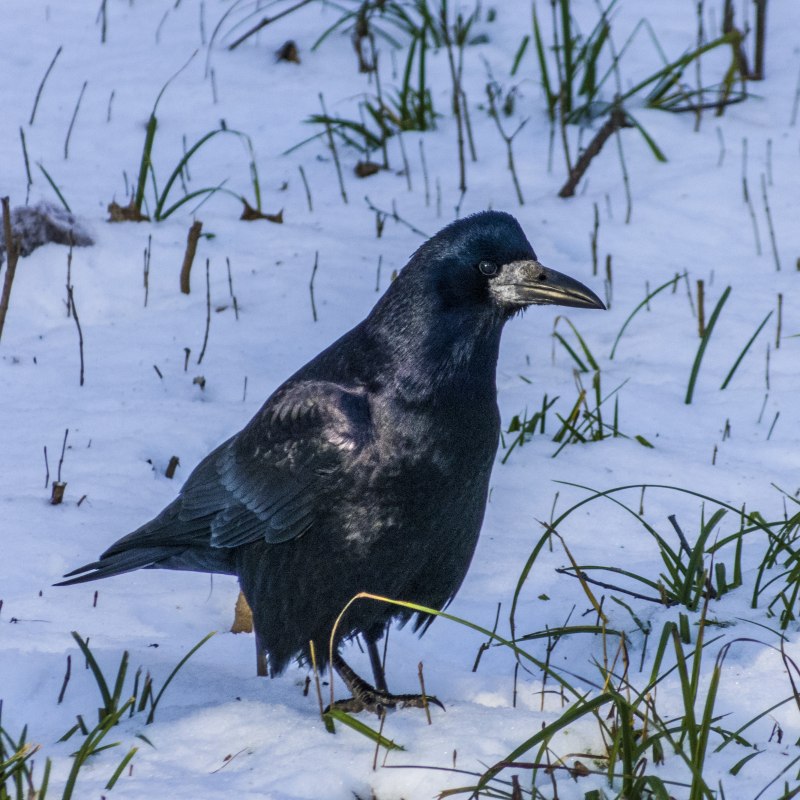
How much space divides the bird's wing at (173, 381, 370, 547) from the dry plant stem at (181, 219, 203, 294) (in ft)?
6.47

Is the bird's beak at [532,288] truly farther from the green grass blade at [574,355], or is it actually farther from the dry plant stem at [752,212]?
the dry plant stem at [752,212]

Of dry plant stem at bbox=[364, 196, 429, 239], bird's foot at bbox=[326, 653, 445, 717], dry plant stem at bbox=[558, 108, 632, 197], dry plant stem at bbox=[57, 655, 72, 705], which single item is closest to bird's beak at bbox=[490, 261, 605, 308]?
bird's foot at bbox=[326, 653, 445, 717]

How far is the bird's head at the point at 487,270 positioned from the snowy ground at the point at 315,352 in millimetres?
919

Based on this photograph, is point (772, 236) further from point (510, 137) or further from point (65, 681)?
point (65, 681)

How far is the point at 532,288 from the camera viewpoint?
3.19 metres

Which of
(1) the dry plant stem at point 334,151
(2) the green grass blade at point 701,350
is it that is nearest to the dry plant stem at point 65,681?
(2) the green grass blade at point 701,350

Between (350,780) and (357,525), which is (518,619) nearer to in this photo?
(357,525)

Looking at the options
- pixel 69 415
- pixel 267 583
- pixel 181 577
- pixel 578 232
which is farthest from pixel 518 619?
pixel 578 232

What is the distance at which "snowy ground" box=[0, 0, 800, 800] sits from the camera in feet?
9.52

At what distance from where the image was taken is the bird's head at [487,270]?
3.18m

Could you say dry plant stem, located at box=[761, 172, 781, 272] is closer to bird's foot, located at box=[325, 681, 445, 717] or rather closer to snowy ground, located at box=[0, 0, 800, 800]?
snowy ground, located at box=[0, 0, 800, 800]

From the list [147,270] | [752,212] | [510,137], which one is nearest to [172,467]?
[147,270]

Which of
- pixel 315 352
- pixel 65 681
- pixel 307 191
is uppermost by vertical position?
pixel 307 191

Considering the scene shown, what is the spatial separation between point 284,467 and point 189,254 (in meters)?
2.36
